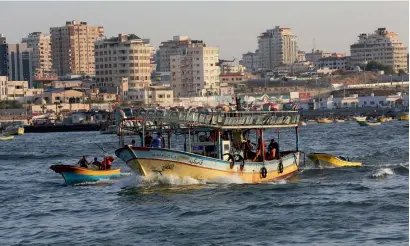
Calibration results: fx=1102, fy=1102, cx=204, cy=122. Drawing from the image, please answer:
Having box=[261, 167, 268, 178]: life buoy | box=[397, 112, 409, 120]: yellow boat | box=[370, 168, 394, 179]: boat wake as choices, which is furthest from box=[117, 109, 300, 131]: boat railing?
box=[397, 112, 409, 120]: yellow boat

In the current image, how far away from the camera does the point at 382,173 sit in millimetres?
48688

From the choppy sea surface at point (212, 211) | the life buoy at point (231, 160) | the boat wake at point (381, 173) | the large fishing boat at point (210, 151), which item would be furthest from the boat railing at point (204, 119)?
the boat wake at point (381, 173)

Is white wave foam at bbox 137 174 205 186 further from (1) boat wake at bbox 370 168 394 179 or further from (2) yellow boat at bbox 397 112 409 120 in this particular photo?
(2) yellow boat at bbox 397 112 409 120

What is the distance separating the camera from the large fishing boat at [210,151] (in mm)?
41625

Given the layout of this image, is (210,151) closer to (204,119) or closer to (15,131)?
(204,119)

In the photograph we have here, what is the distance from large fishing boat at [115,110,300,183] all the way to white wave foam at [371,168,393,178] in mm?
3721

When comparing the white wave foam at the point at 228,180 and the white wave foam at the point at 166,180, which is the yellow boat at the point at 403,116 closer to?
the white wave foam at the point at 228,180

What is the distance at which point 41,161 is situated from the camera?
2813 inches

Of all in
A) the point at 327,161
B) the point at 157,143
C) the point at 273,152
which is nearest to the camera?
the point at 157,143

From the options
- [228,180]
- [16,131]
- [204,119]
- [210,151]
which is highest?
[204,119]

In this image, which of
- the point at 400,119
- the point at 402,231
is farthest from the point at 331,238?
the point at 400,119

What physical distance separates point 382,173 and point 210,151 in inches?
362

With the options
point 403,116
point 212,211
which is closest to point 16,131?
point 403,116

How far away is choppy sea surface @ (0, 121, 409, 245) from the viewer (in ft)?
103
